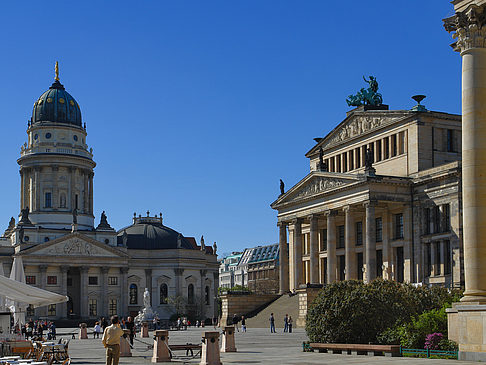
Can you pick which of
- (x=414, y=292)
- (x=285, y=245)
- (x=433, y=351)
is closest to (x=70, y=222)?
(x=285, y=245)

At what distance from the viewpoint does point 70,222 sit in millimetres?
137875

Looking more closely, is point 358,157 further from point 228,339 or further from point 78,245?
point 78,245

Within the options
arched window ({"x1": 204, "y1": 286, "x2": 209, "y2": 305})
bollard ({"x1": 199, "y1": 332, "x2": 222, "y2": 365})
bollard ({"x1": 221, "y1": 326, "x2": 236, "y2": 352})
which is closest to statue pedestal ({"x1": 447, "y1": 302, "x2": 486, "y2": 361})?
bollard ({"x1": 199, "y1": 332, "x2": 222, "y2": 365})

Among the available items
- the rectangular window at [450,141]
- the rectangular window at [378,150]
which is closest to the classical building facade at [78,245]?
the rectangular window at [378,150]

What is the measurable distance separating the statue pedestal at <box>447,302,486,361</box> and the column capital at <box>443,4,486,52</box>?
8.86 m

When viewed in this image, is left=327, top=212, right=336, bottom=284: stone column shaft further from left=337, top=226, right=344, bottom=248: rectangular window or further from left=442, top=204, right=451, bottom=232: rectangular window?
left=442, top=204, right=451, bottom=232: rectangular window

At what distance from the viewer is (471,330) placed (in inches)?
1025

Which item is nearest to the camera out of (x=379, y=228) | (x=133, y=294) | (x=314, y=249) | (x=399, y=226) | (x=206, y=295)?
(x=399, y=226)

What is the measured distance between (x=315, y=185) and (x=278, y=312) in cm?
1349

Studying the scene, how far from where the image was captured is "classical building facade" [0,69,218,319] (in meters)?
131

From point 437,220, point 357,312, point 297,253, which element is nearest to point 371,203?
point 437,220

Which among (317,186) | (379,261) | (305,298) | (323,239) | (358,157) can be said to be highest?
(358,157)

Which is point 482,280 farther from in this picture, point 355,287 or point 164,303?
point 164,303

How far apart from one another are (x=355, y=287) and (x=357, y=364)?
11.5 meters
